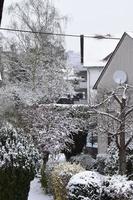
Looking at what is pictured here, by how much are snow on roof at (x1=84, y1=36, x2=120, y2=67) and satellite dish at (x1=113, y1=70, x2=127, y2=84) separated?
75.2ft

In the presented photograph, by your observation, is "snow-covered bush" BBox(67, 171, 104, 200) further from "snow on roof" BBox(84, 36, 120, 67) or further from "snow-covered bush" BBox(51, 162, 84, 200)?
"snow on roof" BBox(84, 36, 120, 67)

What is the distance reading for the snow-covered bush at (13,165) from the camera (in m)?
8.37

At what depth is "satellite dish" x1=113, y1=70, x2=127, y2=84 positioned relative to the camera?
23.0 meters

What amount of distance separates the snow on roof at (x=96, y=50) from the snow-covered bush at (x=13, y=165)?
126 feet

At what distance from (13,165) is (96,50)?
133 ft

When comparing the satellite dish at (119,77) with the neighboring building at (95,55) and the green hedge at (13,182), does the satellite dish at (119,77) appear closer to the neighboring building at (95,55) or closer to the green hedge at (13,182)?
the green hedge at (13,182)

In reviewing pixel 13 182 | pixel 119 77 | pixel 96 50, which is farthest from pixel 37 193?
pixel 96 50

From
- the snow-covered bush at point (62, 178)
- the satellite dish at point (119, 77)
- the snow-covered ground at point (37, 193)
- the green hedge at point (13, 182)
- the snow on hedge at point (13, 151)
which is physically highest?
the satellite dish at point (119, 77)

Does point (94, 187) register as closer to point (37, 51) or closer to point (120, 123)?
point (120, 123)

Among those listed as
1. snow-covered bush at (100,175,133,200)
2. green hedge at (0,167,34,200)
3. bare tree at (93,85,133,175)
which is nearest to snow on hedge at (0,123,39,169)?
green hedge at (0,167,34,200)

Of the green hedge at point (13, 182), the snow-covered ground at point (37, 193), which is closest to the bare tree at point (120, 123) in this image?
the snow-covered ground at point (37, 193)

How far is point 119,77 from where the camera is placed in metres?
23.4

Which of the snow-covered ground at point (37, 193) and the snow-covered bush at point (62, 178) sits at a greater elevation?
the snow-covered bush at point (62, 178)

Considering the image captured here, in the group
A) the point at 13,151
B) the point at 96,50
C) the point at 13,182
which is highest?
the point at 96,50
